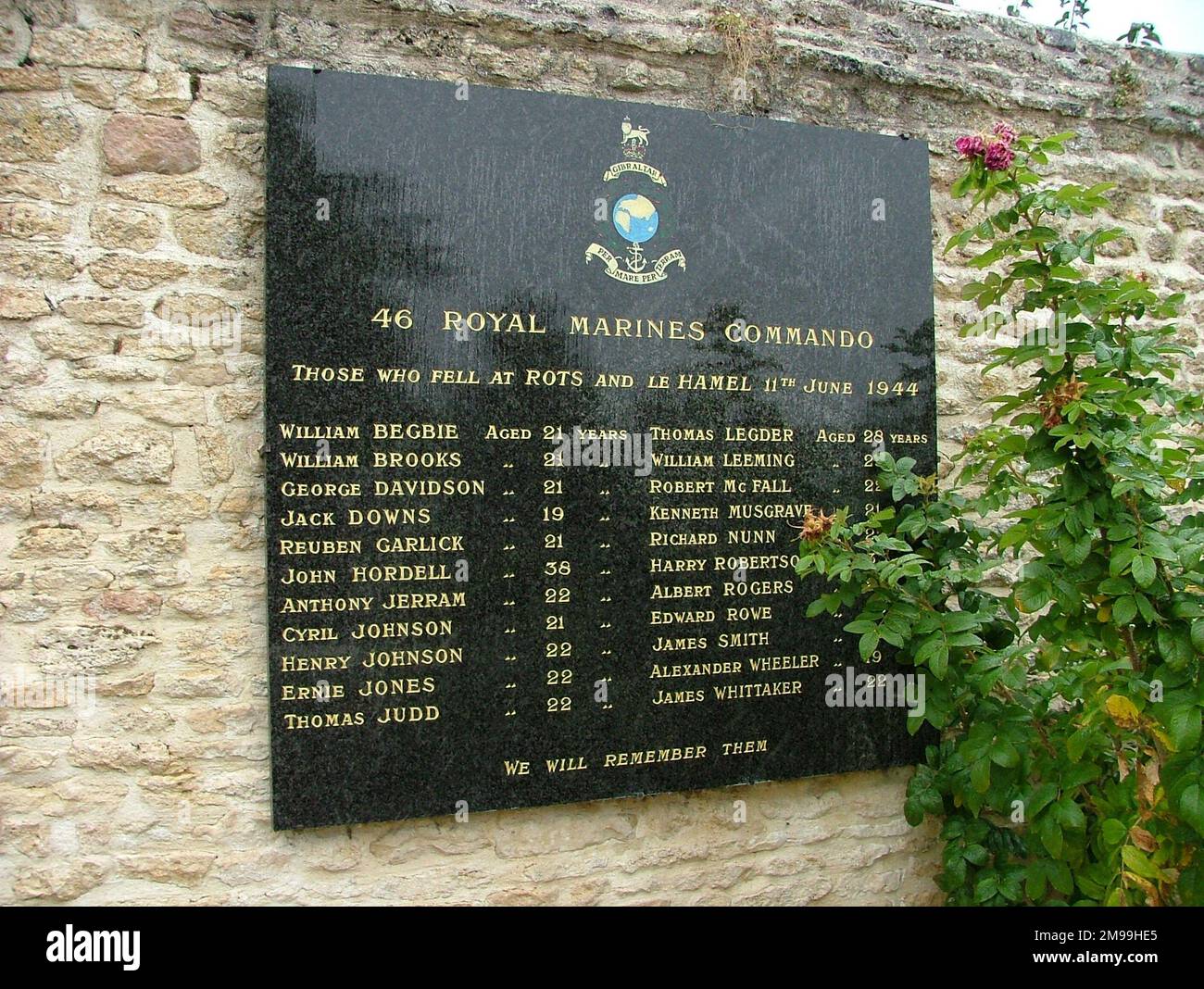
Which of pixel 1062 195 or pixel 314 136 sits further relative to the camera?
pixel 314 136

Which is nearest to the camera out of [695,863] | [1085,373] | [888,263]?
[1085,373]

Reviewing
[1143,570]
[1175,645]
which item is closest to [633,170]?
[1143,570]

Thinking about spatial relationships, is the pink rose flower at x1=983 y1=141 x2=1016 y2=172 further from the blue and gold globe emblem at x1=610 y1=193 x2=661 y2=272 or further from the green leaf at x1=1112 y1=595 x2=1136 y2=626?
the green leaf at x1=1112 y1=595 x2=1136 y2=626

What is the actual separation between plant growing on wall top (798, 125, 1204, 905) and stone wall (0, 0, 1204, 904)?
694 mm

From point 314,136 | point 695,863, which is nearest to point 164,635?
point 314,136

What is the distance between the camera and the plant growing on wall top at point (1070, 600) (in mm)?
2125

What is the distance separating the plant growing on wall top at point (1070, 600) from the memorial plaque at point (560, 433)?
35 centimetres

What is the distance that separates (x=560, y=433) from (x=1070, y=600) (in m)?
1.46

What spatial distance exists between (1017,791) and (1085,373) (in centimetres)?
121

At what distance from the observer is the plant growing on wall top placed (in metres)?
2.12

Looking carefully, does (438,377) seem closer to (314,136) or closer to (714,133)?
(314,136)

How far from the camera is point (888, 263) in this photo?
9.84 feet

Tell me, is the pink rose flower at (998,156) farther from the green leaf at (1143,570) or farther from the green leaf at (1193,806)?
the green leaf at (1193,806)

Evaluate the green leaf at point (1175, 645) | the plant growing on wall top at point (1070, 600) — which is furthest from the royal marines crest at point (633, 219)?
the green leaf at point (1175, 645)
